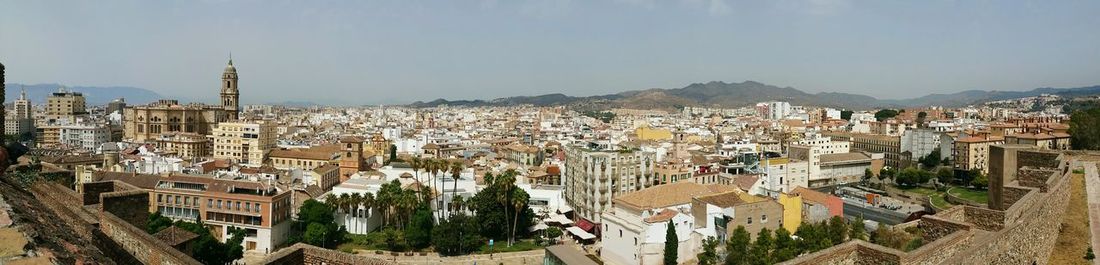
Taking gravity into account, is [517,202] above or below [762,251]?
above

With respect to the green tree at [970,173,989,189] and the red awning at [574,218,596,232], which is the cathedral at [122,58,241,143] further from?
the green tree at [970,173,989,189]

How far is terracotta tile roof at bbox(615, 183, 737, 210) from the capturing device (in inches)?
883

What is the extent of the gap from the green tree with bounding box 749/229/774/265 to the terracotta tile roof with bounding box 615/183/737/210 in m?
4.34

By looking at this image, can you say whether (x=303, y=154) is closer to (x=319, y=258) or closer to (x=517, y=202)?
(x=517, y=202)

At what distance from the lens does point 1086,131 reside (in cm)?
2653

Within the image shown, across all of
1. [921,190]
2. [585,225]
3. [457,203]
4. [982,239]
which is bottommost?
[585,225]

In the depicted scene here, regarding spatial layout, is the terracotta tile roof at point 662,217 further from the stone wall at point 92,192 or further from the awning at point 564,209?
the stone wall at point 92,192

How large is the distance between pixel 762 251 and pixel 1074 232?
908cm

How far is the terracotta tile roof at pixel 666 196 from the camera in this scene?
883 inches

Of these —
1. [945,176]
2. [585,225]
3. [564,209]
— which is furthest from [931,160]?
[585,225]

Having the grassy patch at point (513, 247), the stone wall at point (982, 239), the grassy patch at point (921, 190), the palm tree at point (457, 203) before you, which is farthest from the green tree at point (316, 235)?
the grassy patch at point (921, 190)

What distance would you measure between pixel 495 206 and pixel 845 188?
2178 cm

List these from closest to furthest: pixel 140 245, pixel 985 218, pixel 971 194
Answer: pixel 140 245 → pixel 985 218 → pixel 971 194

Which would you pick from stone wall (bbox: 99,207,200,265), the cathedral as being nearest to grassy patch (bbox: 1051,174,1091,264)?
stone wall (bbox: 99,207,200,265)
